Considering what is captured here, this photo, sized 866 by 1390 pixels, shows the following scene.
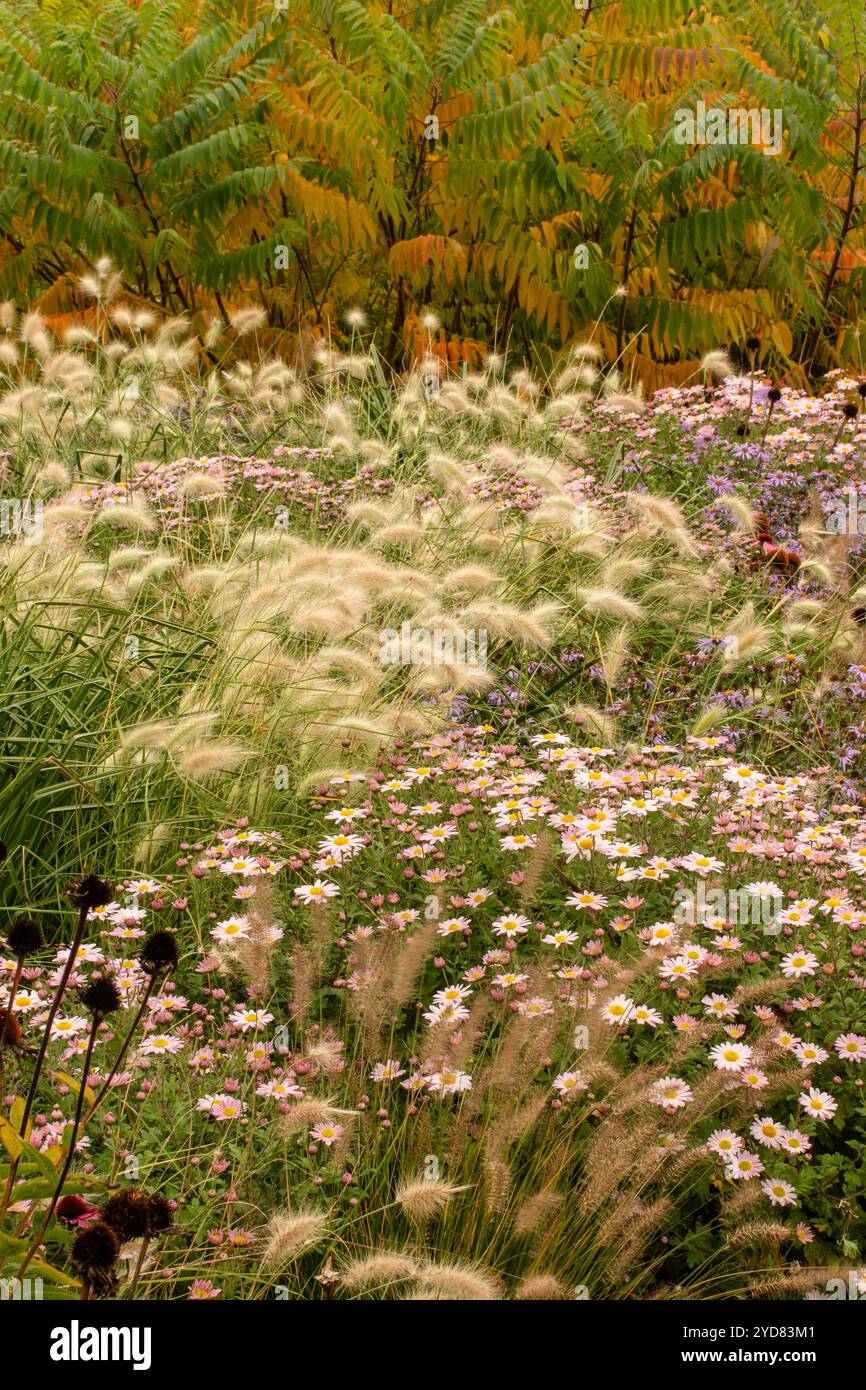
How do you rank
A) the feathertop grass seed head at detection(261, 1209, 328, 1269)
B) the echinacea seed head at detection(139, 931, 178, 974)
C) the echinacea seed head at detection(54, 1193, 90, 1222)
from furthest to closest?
the feathertop grass seed head at detection(261, 1209, 328, 1269)
the echinacea seed head at detection(54, 1193, 90, 1222)
the echinacea seed head at detection(139, 931, 178, 974)

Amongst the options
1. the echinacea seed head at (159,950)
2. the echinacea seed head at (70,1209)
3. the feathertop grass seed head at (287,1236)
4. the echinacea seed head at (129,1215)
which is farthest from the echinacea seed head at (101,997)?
the feathertop grass seed head at (287,1236)

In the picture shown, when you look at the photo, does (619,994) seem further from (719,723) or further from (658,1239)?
(719,723)

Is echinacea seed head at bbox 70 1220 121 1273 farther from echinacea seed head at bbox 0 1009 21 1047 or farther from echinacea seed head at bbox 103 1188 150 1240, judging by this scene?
echinacea seed head at bbox 0 1009 21 1047

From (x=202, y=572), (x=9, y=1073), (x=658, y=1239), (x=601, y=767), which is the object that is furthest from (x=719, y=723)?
(x=9, y=1073)

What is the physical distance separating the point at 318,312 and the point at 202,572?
492 centimetres

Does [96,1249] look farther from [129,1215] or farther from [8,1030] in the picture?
[8,1030]

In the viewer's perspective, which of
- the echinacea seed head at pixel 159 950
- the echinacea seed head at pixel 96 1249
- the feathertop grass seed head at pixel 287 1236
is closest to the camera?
the echinacea seed head at pixel 96 1249

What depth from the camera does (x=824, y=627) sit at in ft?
15.1

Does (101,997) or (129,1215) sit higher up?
(101,997)

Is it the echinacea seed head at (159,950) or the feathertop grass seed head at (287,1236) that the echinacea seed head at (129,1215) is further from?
the feathertop grass seed head at (287,1236)

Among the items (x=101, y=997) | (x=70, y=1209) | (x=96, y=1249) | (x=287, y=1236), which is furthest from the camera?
(x=287, y=1236)

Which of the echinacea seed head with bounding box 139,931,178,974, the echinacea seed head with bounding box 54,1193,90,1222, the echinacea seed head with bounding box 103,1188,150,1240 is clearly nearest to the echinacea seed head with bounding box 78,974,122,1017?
the echinacea seed head with bounding box 139,931,178,974

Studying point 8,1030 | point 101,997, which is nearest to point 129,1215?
point 101,997

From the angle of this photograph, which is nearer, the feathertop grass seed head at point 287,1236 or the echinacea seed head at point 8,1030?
the echinacea seed head at point 8,1030
